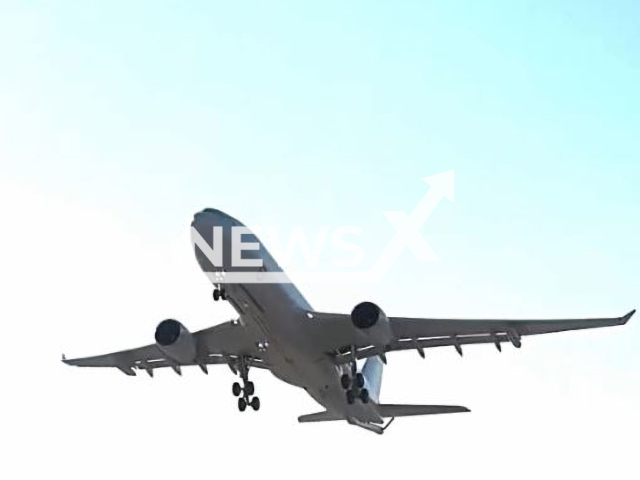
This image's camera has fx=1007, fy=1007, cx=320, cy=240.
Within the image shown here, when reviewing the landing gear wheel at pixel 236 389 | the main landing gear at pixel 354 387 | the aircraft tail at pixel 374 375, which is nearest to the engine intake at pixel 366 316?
the main landing gear at pixel 354 387

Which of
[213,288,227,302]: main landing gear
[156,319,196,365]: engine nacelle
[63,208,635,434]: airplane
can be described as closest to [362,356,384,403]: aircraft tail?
[63,208,635,434]: airplane

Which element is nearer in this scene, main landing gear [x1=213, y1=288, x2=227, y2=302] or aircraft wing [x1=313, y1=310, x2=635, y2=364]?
main landing gear [x1=213, y1=288, x2=227, y2=302]

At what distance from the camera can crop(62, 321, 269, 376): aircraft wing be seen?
4541 cm

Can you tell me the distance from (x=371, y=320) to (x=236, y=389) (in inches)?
339

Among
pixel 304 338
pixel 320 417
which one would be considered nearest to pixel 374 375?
pixel 320 417

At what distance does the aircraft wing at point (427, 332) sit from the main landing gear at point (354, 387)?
0.80 m

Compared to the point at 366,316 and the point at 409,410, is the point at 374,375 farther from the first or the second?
the point at 366,316

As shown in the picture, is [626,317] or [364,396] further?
[364,396]

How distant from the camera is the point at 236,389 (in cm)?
4647

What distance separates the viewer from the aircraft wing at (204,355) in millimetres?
45406

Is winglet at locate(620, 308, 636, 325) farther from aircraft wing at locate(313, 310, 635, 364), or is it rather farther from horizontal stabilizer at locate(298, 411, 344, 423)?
horizontal stabilizer at locate(298, 411, 344, 423)

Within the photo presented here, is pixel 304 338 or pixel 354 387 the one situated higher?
pixel 304 338

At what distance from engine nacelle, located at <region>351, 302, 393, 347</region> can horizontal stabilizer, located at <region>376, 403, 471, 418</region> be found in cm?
669

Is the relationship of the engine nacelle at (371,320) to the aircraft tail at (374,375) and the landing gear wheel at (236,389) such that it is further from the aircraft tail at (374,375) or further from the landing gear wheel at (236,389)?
the aircraft tail at (374,375)
